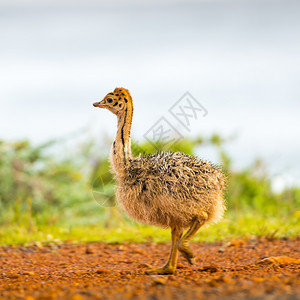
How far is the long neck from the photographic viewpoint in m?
5.37

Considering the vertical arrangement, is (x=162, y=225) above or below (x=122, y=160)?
below

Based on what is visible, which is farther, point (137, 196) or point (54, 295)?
point (137, 196)

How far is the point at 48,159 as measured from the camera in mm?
12789

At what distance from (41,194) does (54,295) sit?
29.6ft

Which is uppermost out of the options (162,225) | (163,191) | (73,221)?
(163,191)

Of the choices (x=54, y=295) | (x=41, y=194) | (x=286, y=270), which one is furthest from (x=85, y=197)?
(x=54, y=295)

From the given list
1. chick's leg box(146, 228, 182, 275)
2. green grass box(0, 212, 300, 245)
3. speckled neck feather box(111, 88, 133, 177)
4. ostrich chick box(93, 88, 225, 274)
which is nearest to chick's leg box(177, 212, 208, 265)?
ostrich chick box(93, 88, 225, 274)

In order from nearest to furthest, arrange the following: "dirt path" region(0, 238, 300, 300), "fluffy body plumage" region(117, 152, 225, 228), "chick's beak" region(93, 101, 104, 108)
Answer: "dirt path" region(0, 238, 300, 300)
"fluffy body plumage" region(117, 152, 225, 228)
"chick's beak" region(93, 101, 104, 108)

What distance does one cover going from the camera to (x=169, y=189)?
16.5 ft

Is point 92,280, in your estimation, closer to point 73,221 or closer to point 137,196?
point 137,196

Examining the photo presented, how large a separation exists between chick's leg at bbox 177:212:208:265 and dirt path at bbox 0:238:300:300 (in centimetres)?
20

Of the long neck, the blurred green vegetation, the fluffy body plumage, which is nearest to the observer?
the fluffy body plumage

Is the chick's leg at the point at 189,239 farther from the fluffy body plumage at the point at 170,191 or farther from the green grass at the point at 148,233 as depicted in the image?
the green grass at the point at 148,233

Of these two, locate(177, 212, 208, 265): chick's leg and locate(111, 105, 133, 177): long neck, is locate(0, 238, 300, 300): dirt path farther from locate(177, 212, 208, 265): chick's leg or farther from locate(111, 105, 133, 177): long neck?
locate(111, 105, 133, 177): long neck
